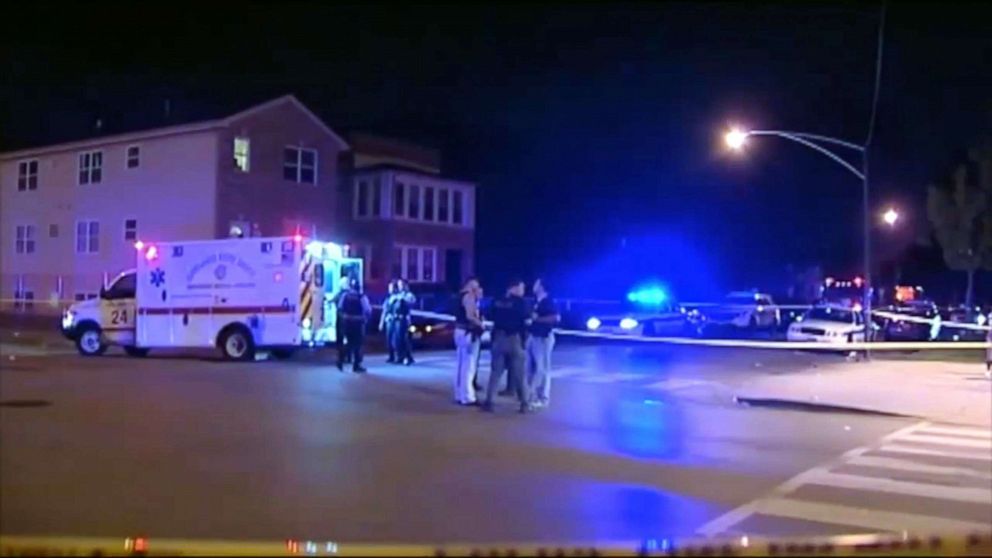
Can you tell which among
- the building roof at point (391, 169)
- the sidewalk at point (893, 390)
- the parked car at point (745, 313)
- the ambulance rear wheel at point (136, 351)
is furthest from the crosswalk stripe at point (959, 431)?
the building roof at point (391, 169)

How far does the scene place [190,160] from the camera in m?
39.4

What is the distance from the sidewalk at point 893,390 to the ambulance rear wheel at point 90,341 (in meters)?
14.0

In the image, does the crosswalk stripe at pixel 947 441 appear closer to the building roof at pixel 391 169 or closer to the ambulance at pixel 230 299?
the ambulance at pixel 230 299

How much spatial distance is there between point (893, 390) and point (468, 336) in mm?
7697

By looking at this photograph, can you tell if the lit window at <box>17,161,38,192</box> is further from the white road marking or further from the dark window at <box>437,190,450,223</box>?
the white road marking

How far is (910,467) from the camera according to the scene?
11.2 meters

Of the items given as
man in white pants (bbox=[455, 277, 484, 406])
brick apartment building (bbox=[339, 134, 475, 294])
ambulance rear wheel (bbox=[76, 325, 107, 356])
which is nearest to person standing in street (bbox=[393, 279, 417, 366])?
man in white pants (bbox=[455, 277, 484, 406])

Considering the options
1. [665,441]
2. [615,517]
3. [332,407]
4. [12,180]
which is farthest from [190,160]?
[615,517]

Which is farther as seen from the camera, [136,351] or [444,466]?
[136,351]

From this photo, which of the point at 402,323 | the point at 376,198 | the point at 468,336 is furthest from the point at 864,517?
the point at 376,198

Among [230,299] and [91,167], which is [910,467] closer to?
[230,299]

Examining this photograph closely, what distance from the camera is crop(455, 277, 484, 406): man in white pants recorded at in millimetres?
16047

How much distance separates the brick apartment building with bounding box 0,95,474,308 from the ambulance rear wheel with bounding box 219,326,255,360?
13192mm

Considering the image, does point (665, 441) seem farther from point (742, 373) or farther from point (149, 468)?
point (742, 373)
